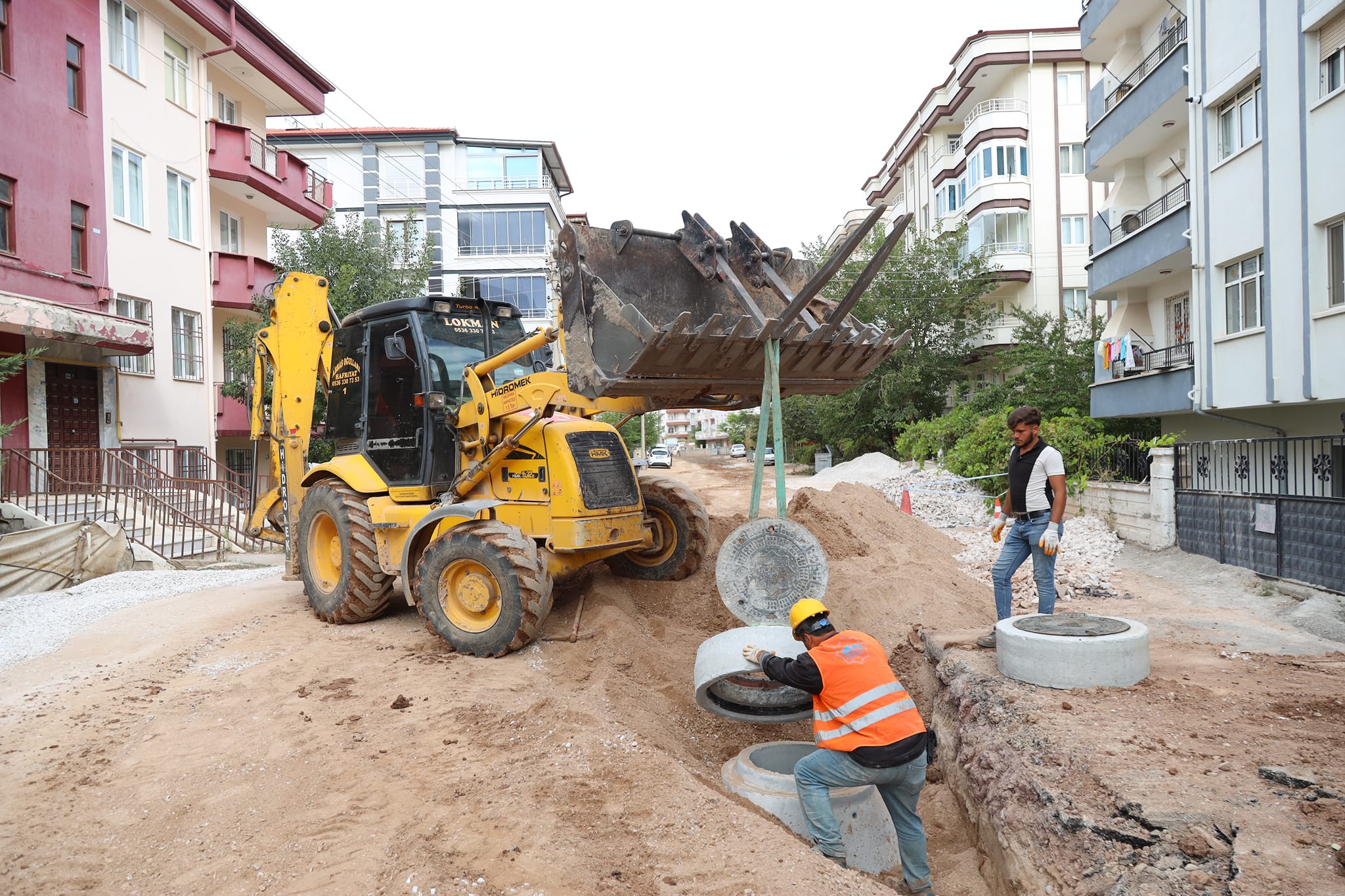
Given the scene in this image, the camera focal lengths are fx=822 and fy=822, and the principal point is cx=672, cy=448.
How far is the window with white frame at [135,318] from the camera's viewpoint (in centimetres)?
1533

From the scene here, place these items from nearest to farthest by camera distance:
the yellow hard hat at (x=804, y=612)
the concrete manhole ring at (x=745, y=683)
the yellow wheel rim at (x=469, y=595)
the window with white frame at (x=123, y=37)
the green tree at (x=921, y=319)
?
the yellow hard hat at (x=804, y=612) < the concrete manhole ring at (x=745, y=683) < the yellow wheel rim at (x=469, y=595) < the window with white frame at (x=123, y=37) < the green tree at (x=921, y=319)

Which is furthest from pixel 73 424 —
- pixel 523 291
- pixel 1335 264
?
pixel 523 291

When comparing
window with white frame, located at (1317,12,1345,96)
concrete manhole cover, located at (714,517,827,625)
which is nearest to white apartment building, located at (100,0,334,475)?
concrete manhole cover, located at (714,517,827,625)

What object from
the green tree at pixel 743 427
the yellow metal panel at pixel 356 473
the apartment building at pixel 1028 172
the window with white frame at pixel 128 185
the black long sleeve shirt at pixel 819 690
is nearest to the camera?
the black long sleeve shirt at pixel 819 690

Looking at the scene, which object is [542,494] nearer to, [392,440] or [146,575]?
[392,440]

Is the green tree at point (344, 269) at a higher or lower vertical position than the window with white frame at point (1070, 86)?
lower

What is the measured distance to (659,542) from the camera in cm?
823

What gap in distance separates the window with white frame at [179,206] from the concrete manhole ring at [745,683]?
55.4 feet

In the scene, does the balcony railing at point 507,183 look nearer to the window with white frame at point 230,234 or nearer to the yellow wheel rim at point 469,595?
the window with white frame at point 230,234

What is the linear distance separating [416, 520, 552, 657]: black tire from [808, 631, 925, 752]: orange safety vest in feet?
8.77

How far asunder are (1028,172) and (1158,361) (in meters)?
16.9

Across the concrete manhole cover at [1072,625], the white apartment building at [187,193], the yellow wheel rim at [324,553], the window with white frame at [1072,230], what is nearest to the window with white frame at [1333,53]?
the concrete manhole cover at [1072,625]

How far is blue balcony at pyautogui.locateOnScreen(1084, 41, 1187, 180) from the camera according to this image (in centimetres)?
1459

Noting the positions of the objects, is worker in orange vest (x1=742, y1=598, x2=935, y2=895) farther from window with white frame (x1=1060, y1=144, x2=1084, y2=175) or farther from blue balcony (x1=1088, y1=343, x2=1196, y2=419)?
window with white frame (x1=1060, y1=144, x2=1084, y2=175)
